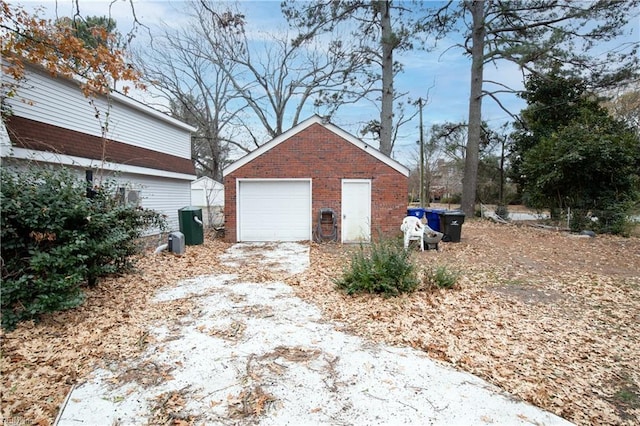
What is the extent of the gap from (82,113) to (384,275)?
1058cm

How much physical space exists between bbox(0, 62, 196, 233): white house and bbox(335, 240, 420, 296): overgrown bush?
14.6 feet

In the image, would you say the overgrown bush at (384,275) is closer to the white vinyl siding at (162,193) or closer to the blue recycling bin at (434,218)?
the blue recycling bin at (434,218)

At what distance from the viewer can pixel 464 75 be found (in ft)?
58.8

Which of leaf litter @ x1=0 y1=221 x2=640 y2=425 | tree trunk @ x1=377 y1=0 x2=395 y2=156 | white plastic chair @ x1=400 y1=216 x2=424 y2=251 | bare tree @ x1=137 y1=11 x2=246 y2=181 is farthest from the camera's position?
bare tree @ x1=137 y1=11 x2=246 y2=181

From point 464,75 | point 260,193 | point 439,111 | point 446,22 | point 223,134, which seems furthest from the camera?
point 223,134

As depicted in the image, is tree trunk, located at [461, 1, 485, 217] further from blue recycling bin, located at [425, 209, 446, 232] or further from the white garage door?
the white garage door

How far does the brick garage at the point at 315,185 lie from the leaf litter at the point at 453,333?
13.3ft

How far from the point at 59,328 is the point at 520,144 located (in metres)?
22.3

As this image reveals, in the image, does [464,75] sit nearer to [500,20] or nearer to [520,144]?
[500,20]

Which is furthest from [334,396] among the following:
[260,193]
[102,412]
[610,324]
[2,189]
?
[260,193]

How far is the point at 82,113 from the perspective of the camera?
9.89m

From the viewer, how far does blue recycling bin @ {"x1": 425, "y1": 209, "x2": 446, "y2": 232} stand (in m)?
10.8

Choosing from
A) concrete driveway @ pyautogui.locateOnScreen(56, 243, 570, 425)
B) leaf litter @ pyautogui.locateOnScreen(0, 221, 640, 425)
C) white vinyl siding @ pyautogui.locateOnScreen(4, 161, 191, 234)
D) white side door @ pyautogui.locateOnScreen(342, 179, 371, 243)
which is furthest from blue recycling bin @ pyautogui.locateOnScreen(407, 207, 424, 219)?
white vinyl siding @ pyautogui.locateOnScreen(4, 161, 191, 234)

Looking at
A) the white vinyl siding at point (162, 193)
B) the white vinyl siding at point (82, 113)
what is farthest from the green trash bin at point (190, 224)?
the white vinyl siding at point (82, 113)
